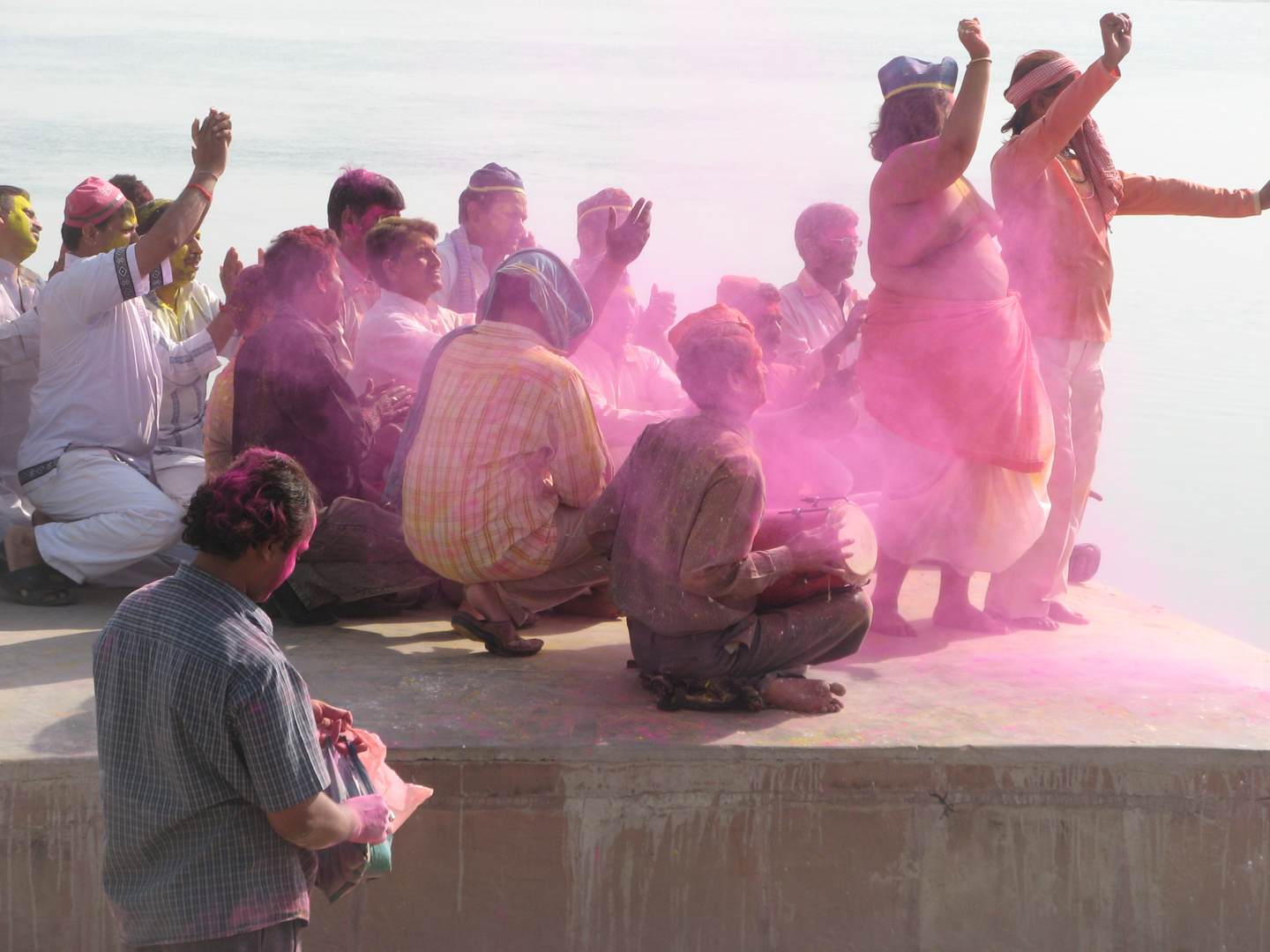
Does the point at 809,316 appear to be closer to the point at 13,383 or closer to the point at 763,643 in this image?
the point at 763,643

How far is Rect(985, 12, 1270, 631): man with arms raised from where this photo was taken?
4.34 metres

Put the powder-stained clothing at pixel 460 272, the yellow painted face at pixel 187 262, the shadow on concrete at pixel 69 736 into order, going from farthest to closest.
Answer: the powder-stained clothing at pixel 460 272 → the yellow painted face at pixel 187 262 → the shadow on concrete at pixel 69 736

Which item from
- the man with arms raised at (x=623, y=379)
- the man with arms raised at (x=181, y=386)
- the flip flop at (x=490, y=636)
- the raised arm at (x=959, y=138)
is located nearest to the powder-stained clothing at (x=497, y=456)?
the flip flop at (x=490, y=636)

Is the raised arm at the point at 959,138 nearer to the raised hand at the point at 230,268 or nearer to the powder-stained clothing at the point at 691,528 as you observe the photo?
the powder-stained clothing at the point at 691,528

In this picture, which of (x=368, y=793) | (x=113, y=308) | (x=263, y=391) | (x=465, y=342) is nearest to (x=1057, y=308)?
(x=465, y=342)

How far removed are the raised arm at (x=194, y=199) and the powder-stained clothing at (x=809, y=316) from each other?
264 centimetres

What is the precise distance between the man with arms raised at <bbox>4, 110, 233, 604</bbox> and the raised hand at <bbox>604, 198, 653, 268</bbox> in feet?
4.78

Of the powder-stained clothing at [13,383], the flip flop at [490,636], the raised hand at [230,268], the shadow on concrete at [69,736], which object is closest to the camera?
the shadow on concrete at [69,736]

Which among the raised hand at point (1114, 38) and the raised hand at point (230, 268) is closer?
the raised hand at point (1114, 38)

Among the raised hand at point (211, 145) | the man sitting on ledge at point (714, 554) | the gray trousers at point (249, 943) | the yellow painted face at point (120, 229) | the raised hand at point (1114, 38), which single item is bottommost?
the gray trousers at point (249, 943)

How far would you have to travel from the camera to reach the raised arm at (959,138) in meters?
3.65

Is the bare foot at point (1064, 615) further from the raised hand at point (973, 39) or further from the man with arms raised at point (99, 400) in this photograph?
the man with arms raised at point (99, 400)

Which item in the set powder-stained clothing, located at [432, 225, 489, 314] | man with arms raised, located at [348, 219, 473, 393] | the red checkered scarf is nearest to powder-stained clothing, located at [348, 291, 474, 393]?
man with arms raised, located at [348, 219, 473, 393]

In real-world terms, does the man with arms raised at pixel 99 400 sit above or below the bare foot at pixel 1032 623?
above
